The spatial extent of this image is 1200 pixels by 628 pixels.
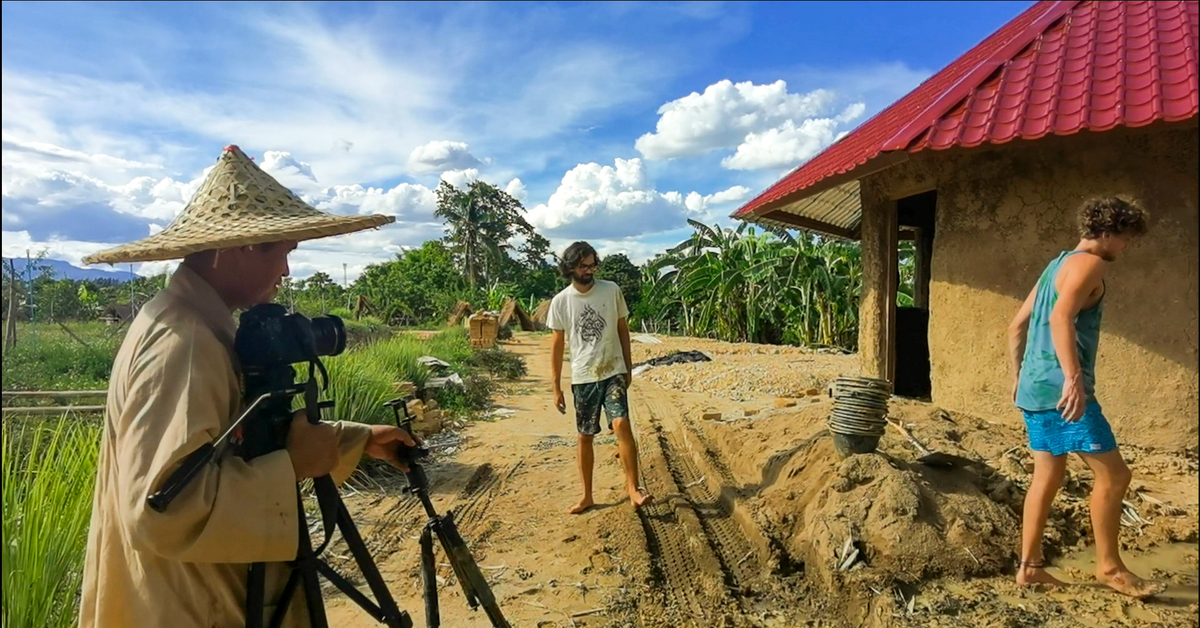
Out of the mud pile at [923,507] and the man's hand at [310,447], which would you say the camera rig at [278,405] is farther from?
the mud pile at [923,507]

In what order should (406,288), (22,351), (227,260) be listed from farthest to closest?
(406,288) → (22,351) → (227,260)

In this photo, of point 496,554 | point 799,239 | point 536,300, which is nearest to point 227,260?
point 496,554

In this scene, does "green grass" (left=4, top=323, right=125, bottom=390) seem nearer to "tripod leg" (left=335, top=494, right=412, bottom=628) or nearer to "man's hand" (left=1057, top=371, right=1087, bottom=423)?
"tripod leg" (left=335, top=494, right=412, bottom=628)

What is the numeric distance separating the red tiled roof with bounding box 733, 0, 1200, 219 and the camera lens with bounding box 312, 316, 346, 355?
4.17m

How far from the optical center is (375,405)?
6.33m

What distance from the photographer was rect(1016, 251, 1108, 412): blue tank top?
2.96 meters

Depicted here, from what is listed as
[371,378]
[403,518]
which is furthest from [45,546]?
[371,378]

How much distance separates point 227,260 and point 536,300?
35.9 m

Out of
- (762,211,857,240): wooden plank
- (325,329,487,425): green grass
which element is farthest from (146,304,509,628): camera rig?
(762,211,857,240): wooden plank

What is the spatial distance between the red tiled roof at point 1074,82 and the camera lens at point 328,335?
417 centimetres

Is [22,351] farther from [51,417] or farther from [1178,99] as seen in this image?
[1178,99]

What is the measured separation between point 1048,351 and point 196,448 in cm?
315

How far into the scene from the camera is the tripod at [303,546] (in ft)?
4.56

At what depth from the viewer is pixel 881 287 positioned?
6.86 metres
